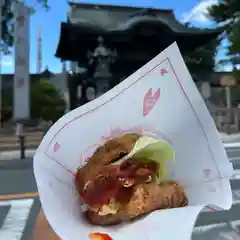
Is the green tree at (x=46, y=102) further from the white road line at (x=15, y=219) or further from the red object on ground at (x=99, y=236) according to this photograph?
the red object on ground at (x=99, y=236)

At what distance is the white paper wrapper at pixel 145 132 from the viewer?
2.84ft

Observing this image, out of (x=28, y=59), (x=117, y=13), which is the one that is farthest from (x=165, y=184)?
(x=117, y=13)

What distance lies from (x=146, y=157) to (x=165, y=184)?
9cm

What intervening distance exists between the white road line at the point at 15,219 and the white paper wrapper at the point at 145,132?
5.69ft

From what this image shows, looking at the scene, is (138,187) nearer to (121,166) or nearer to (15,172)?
(121,166)

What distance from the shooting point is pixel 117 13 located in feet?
49.1

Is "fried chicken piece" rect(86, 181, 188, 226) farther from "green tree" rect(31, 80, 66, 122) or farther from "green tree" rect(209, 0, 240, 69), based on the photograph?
"green tree" rect(209, 0, 240, 69)

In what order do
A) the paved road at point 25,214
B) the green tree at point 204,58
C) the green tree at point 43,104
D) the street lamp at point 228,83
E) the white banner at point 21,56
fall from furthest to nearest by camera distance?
the green tree at point 204,58
the street lamp at point 228,83
the green tree at point 43,104
the white banner at point 21,56
the paved road at point 25,214

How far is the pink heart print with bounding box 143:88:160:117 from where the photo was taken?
3.07ft

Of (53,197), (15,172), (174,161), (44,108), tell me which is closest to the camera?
(53,197)

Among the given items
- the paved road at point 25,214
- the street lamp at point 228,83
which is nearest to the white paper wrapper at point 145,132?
the paved road at point 25,214

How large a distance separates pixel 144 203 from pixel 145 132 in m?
0.19

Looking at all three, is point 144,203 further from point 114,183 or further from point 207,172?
point 207,172

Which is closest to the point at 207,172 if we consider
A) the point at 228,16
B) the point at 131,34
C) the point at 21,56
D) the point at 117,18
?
the point at 21,56
